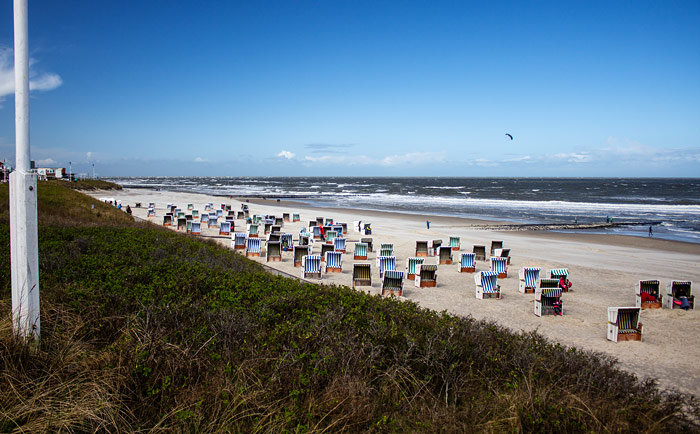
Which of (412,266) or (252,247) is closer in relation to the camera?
(412,266)

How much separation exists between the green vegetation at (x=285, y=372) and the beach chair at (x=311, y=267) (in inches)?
322

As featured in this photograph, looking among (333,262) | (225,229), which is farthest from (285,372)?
(225,229)

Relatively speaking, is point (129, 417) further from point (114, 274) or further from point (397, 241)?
point (397, 241)

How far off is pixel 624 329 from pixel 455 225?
25737mm

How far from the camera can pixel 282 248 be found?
19938 millimetres

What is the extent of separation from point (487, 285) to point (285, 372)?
31.7ft

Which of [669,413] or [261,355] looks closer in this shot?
[669,413]

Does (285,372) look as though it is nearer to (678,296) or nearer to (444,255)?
(678,296)

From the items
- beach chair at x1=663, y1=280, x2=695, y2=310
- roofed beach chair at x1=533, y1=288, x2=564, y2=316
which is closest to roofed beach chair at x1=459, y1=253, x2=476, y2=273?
roofed beach chair at x1=533, y1=288, x2=564, y2=316

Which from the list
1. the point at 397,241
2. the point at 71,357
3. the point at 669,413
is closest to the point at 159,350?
the point at 71,357

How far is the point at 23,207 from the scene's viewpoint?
13.1 ft

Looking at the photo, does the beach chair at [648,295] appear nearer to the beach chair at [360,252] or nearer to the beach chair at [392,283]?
the beach chair at [392,283]

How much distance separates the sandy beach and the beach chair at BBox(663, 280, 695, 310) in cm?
22

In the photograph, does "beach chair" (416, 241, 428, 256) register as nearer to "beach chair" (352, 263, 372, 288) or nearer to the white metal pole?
"beach chair" (352, 263, 372, 288)
